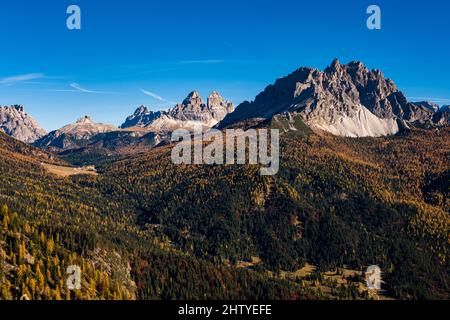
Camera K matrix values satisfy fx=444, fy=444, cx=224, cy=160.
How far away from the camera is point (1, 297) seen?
153m
